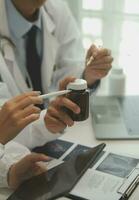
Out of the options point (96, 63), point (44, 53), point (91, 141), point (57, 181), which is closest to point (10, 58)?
point (44, 53)

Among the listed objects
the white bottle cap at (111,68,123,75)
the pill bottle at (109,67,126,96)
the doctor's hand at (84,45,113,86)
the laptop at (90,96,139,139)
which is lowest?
the laptop at (90,96,139,139)

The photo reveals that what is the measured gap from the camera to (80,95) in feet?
3.09

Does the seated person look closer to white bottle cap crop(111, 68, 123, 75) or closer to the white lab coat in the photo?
the white lab coat

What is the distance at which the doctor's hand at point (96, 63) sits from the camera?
127 centimetres

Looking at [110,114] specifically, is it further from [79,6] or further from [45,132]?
[79,6]

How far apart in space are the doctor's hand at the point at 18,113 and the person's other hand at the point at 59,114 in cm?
11

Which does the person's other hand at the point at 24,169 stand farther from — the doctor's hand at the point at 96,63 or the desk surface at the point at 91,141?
the doctor's hand at the point at 96,63

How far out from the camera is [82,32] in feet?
5.36

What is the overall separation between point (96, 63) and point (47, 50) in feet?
0.71

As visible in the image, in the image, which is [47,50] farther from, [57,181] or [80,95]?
[57,181]

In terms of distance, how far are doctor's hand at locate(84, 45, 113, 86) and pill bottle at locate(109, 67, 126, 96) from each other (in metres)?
0.12

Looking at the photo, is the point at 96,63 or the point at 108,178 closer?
the point at 108,178

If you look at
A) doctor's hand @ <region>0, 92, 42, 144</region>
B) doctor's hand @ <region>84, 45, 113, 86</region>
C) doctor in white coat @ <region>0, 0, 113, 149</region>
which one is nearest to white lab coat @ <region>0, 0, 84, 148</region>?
doctor in white coat @ <region>0, 0, 113, 149</region>

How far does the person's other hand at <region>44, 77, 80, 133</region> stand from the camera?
0.96 meters
